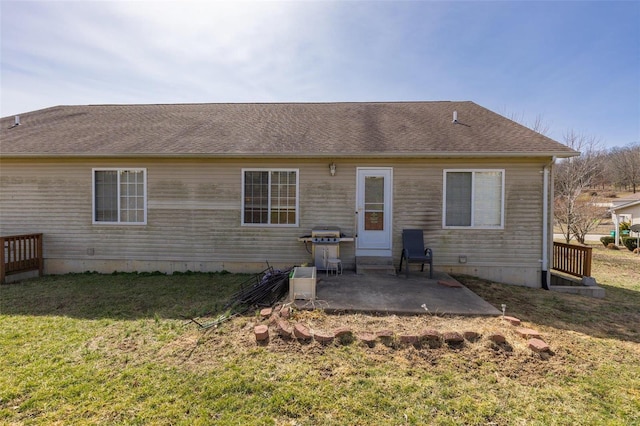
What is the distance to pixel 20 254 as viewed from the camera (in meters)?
6.78

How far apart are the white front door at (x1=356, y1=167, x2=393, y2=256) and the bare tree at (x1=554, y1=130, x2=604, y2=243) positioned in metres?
12.2

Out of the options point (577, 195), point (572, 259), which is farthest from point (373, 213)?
→ point (577, 195)

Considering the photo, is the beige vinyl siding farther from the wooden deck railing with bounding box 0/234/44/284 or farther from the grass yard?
the grass yard

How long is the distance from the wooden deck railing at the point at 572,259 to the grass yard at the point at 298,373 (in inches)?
97.4

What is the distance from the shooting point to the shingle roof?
21.6 ft

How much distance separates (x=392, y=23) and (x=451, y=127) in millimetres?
4208

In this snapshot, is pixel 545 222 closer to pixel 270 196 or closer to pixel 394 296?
pixel 394 296

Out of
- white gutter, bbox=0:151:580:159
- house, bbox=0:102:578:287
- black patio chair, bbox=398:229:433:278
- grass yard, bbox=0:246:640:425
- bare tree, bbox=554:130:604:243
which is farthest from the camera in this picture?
bare tree, bbox=554:130:604:243

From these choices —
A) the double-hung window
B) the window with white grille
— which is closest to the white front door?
the double-hung window

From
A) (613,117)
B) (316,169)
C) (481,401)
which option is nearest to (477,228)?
(316,169)

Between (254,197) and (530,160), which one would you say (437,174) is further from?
(254,197)

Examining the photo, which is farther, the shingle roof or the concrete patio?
the shingle roof

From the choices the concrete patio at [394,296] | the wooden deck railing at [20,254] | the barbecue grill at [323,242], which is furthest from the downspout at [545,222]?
the wooden deck railing at [20,254]

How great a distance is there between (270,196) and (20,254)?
5.89 meters
